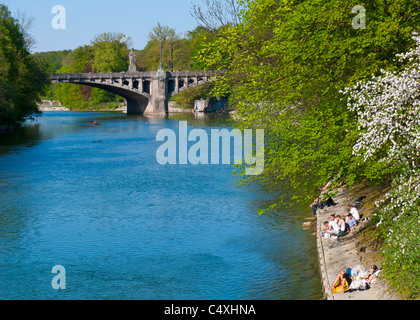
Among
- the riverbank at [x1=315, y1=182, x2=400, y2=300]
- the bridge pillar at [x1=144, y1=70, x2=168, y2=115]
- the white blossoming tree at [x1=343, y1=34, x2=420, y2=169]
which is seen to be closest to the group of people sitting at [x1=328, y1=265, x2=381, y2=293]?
the riverbank at [x1=315, y1=182, x2=400, y2=300]

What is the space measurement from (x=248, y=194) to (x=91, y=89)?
124 m

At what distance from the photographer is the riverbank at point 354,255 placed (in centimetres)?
1691

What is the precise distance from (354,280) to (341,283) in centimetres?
47

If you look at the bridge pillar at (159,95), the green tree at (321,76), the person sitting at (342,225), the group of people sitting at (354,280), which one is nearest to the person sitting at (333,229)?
the person sitting at (342,225)

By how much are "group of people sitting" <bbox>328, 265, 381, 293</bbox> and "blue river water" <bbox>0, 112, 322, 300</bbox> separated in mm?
1664

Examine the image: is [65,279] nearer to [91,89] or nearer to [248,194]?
[248,194]

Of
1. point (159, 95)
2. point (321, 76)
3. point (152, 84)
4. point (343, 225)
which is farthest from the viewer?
point (152, 84)

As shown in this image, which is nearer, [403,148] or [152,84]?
[403,148]

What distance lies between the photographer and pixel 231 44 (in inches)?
1120

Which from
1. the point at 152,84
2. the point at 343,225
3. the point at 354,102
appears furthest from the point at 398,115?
the point at 152,84

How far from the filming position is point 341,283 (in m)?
17.8

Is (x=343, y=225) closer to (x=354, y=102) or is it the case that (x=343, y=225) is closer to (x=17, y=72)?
(x=354, y=102)

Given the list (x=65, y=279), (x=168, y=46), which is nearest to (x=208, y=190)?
(x=65, y=279)

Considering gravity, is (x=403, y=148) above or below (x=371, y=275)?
above
